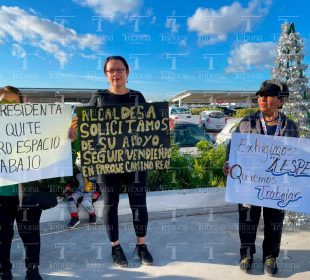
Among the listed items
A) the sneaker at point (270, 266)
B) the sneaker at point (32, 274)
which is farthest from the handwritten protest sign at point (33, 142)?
the sneaker at point (270, 266)

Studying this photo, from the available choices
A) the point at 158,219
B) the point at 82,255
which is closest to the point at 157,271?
the point at 82,255

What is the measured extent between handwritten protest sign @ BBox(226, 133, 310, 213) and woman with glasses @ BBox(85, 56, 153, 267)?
919 millimetres

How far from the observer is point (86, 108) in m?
3.30

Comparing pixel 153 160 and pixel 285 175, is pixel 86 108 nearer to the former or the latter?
pixel 153 160

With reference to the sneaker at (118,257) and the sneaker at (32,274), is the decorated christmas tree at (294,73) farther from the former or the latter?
the sneaker at (32,274)

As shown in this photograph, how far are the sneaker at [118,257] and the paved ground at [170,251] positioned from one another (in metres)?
0.06

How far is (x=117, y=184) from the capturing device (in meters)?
3.44

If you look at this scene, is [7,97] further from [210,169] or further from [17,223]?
[210,169]

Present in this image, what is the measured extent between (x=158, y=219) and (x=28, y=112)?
98.2 inches

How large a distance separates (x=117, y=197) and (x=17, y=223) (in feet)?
3.15

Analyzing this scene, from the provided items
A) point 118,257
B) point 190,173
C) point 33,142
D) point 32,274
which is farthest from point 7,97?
point 190,173

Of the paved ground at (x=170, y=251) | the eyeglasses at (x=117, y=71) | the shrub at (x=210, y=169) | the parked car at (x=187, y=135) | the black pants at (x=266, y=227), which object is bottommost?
the paved ground at (x=170, y=251)

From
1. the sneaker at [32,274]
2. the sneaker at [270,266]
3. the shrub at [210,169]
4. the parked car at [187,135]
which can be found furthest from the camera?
the parked car at [187,135]

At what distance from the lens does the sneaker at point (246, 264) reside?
3303 millimetres
